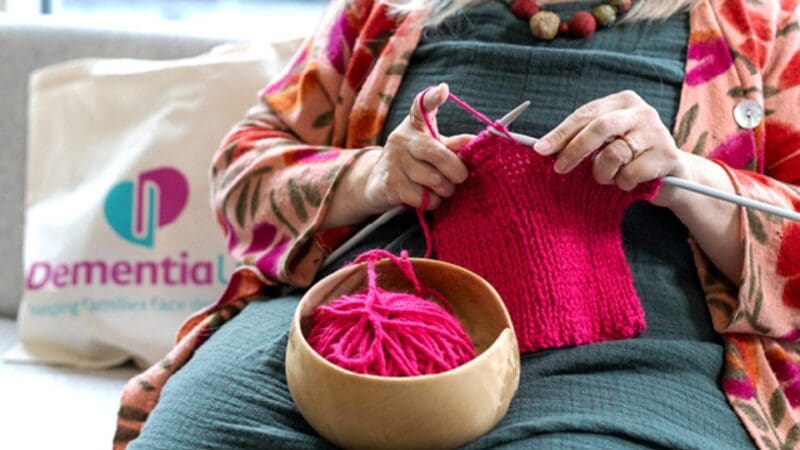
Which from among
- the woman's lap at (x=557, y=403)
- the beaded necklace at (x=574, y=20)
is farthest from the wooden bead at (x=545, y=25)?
the woman's lap at (x=557, y=403)

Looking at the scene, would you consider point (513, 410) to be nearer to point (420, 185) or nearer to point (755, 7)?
point (420, 185)

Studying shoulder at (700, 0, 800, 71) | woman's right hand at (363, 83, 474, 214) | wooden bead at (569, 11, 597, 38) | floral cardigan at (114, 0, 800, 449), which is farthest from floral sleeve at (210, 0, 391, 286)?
shoulder at (700, 0, 800, 71)

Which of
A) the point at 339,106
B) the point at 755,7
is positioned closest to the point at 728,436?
the point at 755,7

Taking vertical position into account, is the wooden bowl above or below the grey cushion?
above

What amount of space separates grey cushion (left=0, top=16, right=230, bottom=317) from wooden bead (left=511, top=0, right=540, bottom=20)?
0.66 metres

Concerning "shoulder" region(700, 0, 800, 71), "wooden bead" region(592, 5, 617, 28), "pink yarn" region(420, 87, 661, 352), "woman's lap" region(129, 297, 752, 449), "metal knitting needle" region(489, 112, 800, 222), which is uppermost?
"wooden bead" region(592, 5, 617, 28)

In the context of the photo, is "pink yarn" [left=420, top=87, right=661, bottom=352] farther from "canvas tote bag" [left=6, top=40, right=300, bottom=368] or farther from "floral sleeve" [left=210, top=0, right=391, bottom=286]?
"canvas tote bag" [left=6, top=40, right=300, bottom=368]

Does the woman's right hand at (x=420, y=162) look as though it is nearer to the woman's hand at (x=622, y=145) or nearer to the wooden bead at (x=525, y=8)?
the woman's hand at (x=622, y=145)

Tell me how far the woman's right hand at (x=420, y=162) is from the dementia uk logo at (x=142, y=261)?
1.89 feet

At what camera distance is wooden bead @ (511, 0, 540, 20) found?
3.43ft

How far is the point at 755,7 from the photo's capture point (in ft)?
3.42

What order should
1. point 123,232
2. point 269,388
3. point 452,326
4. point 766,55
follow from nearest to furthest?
point 452,326 < point 269,388 < point 766,55 < point 123,232

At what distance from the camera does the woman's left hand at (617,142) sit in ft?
2.74

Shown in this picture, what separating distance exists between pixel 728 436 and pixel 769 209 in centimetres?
20
